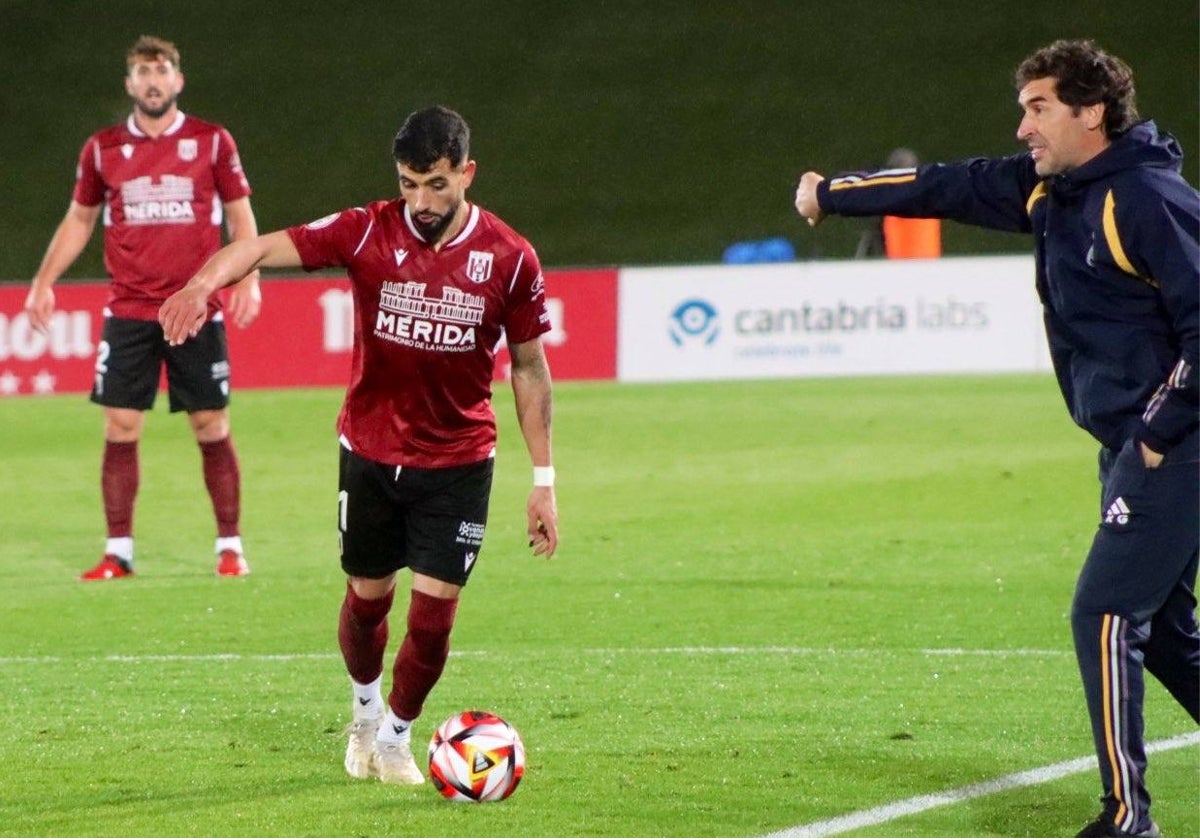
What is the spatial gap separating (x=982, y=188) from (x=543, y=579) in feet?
15.9

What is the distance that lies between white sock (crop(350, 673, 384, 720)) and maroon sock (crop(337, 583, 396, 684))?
0.07ft

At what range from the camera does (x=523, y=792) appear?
17.7 ft

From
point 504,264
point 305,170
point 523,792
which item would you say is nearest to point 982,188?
point 504,264

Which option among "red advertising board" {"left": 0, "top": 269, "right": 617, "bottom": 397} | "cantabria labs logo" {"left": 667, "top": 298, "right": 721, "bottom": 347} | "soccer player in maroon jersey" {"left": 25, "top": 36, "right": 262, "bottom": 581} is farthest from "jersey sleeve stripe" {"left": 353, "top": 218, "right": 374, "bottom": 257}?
"cantabria labs logo" {"left": 667, "top": 298, "right": 721, "bottom": 347}

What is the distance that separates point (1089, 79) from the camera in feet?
15.3

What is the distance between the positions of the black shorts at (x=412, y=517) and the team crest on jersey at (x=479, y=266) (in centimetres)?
55

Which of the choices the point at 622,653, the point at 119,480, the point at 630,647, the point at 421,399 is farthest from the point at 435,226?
the point at 119,480

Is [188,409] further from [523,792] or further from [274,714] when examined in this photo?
[523,792]

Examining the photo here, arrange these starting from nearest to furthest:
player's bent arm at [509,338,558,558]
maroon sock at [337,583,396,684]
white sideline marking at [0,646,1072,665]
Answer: player's bent arm at [509,338,558,558] < maroon sock at [337,583,396,684] < white sideline marking at [0,646,1072,665]

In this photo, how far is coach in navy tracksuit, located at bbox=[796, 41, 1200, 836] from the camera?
4.57 meters

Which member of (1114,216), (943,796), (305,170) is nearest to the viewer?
(1114,216)

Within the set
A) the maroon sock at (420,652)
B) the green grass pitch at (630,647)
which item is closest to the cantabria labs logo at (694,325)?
the green grass pitch at (630,647)

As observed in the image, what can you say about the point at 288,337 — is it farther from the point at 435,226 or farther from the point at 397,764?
the point at 435,226

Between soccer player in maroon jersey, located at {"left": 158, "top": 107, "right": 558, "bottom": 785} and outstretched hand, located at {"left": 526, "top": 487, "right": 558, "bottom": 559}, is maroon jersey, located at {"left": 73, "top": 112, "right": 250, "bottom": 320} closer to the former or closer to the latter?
soccer player in maroon jersey, located at {"left": 158, "top": 107, "right": 558, "bottom": 785}
